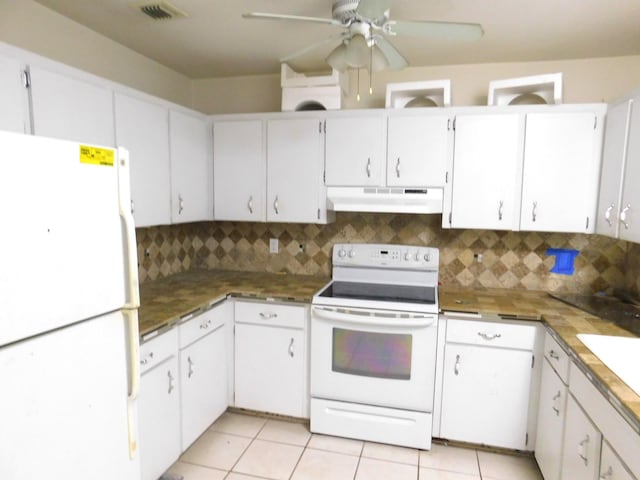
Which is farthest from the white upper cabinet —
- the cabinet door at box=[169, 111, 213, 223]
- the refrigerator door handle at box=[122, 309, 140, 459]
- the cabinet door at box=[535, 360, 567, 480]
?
the cabinet door at box=[169, 111, 213, 223]

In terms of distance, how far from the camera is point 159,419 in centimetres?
202

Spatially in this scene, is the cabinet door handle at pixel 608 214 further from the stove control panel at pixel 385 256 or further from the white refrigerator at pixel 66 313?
the white refrigerator at pixel 66 313

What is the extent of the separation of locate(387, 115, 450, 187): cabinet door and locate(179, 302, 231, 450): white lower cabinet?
57.3 inches

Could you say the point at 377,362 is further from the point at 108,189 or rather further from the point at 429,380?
the point at 108,189

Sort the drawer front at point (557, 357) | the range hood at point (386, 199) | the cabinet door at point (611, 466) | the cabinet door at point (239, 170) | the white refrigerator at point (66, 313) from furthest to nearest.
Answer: the cabinet door at point (239, 170) < the range hood at point (386, 199) < the drawer front at point (557, 357) < the cabinet door at point (611, 466) < the white refrigerator at point (66, 313)

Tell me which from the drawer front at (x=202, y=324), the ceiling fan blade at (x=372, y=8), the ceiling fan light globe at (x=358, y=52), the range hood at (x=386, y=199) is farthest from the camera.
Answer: the range hood at (x=386, y=199)

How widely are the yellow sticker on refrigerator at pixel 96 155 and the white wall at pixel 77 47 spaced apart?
1197 millimetres

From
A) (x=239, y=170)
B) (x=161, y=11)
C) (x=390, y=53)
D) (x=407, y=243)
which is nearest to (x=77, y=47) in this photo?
(x=161, y=11)

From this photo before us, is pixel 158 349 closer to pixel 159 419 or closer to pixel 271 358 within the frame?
pixel 159 419

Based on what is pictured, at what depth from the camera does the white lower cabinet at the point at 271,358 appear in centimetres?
262

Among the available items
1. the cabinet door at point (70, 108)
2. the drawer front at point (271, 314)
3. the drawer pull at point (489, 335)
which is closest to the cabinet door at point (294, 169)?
the drawer front at point (271, 314)

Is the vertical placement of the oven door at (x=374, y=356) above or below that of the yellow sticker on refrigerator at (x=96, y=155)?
below

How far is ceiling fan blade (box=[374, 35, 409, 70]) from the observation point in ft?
5.59

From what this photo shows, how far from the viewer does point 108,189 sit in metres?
1.36
